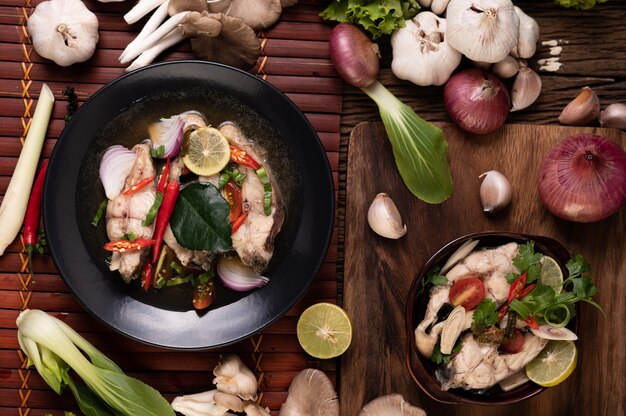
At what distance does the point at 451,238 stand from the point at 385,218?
304mm

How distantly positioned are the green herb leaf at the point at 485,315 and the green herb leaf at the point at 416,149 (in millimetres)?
437

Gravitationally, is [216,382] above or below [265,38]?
below

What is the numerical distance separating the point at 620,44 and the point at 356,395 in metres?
1.71

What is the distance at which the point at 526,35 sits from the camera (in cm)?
273

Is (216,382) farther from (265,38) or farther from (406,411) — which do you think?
(265,38)

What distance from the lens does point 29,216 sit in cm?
270

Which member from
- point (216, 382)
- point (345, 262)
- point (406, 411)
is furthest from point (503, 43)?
point (216, 382)

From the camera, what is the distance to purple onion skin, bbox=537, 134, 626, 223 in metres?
2.62

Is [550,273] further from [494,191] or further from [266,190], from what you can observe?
[266,190]

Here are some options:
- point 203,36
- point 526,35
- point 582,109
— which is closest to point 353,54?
point 203,36

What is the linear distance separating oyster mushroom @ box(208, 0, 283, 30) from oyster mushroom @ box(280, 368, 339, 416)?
51.9 inches

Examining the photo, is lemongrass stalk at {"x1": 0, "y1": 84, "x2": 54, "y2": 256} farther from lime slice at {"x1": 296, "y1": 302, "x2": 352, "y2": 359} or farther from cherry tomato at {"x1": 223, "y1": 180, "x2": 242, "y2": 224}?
lime slice at {"x1": 296, "y1": 302, "x2": 352, "y2": 359}

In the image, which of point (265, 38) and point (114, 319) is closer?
point (114, 319)

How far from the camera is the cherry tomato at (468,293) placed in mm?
A: 2543
